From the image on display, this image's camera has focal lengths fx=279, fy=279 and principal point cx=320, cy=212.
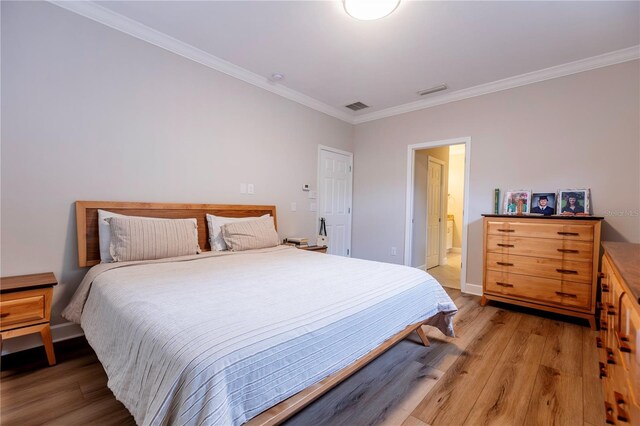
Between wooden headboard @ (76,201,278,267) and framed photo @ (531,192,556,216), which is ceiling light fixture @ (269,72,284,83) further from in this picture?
framed photo @ (531,192,556,216)

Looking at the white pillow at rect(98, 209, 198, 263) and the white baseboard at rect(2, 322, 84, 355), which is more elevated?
the white pillow at rect(98, 209, 198, 263)

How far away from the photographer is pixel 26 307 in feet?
5.79

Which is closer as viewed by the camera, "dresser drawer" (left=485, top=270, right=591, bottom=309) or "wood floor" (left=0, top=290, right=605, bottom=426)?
"wood floor" (left=0, top=290, right=605, bottom=426)

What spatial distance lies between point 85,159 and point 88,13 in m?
1.15

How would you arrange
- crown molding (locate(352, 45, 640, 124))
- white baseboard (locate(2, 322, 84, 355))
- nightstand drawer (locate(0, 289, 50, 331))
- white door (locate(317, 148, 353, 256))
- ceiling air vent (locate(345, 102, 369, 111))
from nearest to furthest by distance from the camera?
nightstand drawer (locate(0, 289, 50, 331))
white baseboard (locate(2, 322, 84, 355))
crown molding (locate(352, 45, 640, 124))
ceiling air vent (locate(345, 102, 369, 111))
white door (locate(317, 148, 353, 256))

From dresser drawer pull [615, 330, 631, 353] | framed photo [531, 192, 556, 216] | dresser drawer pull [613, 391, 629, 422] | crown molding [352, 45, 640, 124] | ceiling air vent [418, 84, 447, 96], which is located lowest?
dresser drawer pull [613, 391, 629, 422]

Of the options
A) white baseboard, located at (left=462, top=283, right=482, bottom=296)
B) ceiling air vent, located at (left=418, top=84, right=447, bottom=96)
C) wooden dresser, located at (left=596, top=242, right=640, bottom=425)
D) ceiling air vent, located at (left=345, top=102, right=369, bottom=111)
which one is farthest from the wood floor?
ceiling air vent, located at (left=345, top=102, right=369, bottom=111)

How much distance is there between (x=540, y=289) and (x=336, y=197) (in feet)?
9.30

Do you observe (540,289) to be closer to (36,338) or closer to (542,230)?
(542,230)

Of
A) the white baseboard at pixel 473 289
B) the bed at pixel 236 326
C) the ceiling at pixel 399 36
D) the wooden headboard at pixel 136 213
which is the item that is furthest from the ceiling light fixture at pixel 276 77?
the white baseboard at pixel 473 289

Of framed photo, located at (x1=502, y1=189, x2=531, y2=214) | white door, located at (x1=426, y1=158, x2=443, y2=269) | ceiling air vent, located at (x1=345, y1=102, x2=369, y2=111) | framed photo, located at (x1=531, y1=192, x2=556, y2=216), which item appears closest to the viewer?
framed photo, located at (x1=531, y1=192, x2=556, y2=216)

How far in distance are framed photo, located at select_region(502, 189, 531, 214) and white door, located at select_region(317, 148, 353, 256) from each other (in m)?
2.29

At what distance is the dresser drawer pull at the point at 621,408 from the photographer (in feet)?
3.26

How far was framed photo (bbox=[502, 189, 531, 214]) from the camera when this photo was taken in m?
3.17
